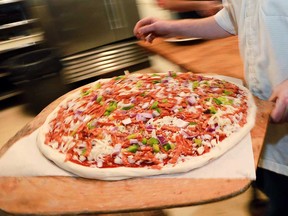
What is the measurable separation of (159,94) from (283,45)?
0.43 m

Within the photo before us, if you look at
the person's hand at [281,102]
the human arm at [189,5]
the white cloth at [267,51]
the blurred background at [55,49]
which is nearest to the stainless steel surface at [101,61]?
the blurred background at [55,49]

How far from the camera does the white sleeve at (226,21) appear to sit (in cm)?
117

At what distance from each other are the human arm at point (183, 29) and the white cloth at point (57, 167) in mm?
541

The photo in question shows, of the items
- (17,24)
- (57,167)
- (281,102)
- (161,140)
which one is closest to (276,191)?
(281,102)

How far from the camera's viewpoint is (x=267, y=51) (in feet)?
3.04

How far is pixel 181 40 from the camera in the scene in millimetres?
1554

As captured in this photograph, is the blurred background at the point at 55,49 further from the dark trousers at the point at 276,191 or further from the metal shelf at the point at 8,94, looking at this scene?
the dark trousers at the point at 276,191

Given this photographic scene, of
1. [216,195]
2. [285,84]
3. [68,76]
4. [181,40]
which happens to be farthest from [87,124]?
[68,76]

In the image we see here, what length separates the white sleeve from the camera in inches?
46.1

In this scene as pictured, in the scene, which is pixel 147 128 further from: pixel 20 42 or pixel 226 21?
pixel 20 42

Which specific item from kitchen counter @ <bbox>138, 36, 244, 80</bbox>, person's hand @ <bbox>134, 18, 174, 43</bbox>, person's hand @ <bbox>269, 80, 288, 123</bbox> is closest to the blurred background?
kitchen counter @ <bbox>138, 36, 244, 80</bbox>

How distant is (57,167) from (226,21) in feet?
2.75

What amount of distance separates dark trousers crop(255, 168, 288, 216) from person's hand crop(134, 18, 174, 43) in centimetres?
67

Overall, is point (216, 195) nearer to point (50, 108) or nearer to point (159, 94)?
point (159, 94)
